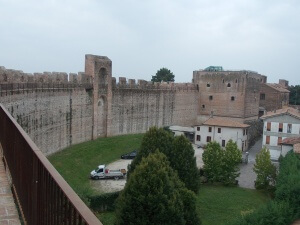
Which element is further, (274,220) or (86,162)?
(86,162)

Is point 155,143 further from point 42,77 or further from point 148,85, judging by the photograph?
point 148,85

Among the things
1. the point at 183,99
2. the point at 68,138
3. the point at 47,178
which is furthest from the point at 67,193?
the point at 183,99

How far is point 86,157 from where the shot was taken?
854 inches

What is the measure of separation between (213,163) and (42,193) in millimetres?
20788

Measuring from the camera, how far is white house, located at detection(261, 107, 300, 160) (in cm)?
2856

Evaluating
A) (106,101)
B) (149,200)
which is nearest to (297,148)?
(106,101)

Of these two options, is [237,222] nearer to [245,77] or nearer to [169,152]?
[169,152]

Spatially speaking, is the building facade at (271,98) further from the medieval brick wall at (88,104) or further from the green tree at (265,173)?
the green tree at (265,173)

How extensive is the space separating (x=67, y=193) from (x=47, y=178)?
57 centimetres

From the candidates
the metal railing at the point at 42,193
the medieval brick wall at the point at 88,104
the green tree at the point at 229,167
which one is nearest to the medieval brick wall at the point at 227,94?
the medieval brick wall at the point at 88,104

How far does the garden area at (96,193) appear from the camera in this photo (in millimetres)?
17156

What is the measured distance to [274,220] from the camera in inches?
569

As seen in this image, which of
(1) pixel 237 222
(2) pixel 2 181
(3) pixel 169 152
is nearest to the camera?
(2) pixel 2 181

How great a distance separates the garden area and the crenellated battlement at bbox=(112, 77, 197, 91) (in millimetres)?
5645
